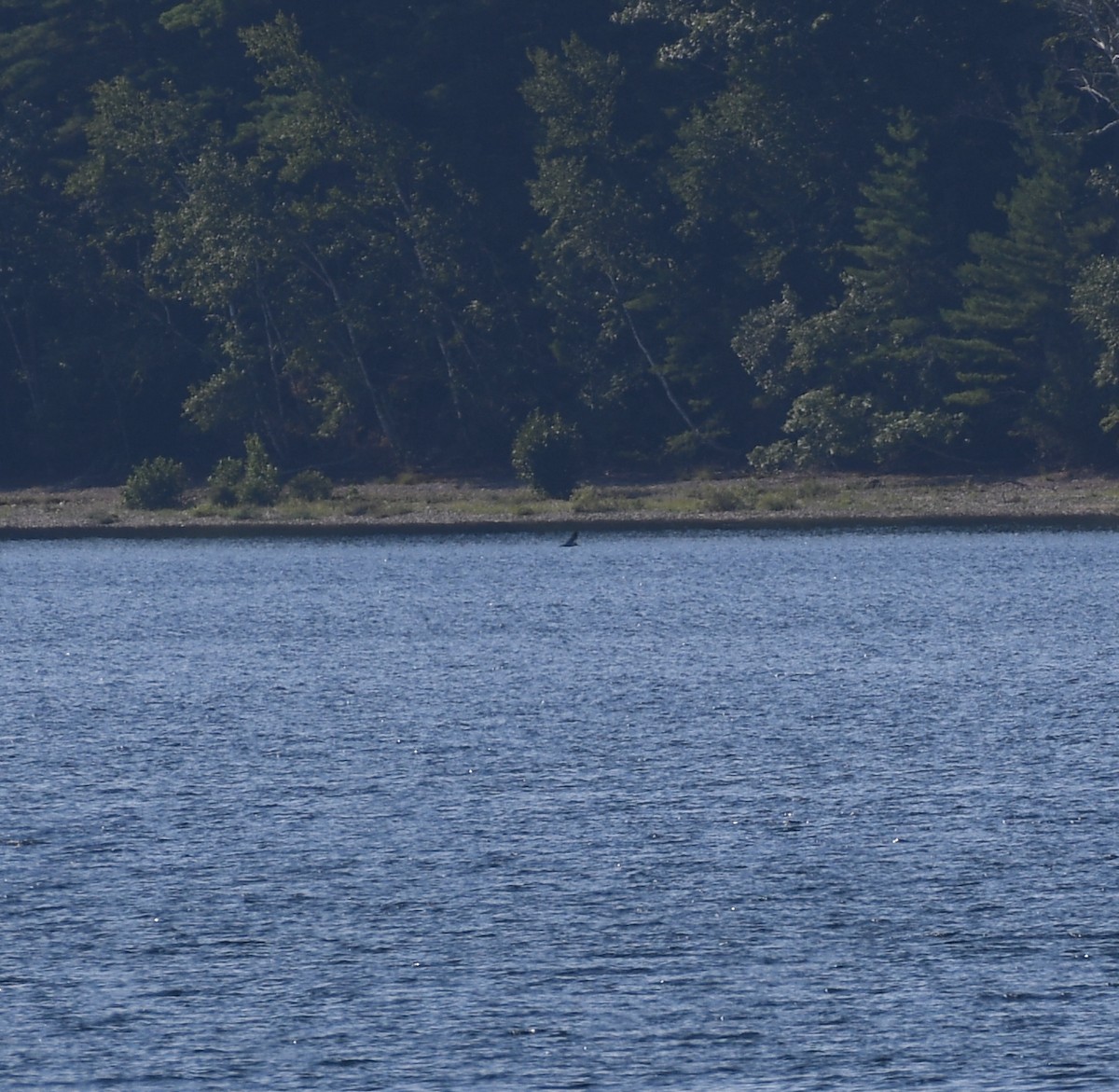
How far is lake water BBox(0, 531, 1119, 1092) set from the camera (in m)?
18.9

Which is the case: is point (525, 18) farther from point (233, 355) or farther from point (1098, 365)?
point (1098, 365)

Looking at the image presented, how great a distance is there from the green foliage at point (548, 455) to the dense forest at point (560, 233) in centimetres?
197

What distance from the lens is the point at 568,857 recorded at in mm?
26125

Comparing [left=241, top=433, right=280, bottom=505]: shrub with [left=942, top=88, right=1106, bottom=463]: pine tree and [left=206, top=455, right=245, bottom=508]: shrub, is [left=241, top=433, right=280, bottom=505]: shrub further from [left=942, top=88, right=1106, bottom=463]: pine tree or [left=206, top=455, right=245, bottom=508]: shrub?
[left=942, top=88, right=1106, bottom=463]: pine tree

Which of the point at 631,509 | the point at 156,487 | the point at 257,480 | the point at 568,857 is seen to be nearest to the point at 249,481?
the point at 257,480

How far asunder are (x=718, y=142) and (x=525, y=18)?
13278 millimetres

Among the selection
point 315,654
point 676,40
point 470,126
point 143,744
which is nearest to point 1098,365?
point 676,40

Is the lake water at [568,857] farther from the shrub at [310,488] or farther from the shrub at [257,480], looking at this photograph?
the shrub at [310,488]

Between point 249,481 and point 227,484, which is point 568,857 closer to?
point 249,481

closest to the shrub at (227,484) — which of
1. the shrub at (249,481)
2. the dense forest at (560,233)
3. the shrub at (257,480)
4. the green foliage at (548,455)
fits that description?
the shrub at (249,481)

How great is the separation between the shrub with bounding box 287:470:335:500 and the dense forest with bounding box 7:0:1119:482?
3.27 m

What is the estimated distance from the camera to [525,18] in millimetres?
Answer: 97188

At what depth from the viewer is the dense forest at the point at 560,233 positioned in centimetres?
8619

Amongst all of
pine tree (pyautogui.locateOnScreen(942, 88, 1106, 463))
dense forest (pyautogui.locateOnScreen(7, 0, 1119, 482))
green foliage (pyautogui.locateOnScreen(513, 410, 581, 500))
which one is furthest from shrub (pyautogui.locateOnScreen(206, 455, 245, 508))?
pine tree (pyautogui.locateOnScreen(942, 88, 1106, 463))
